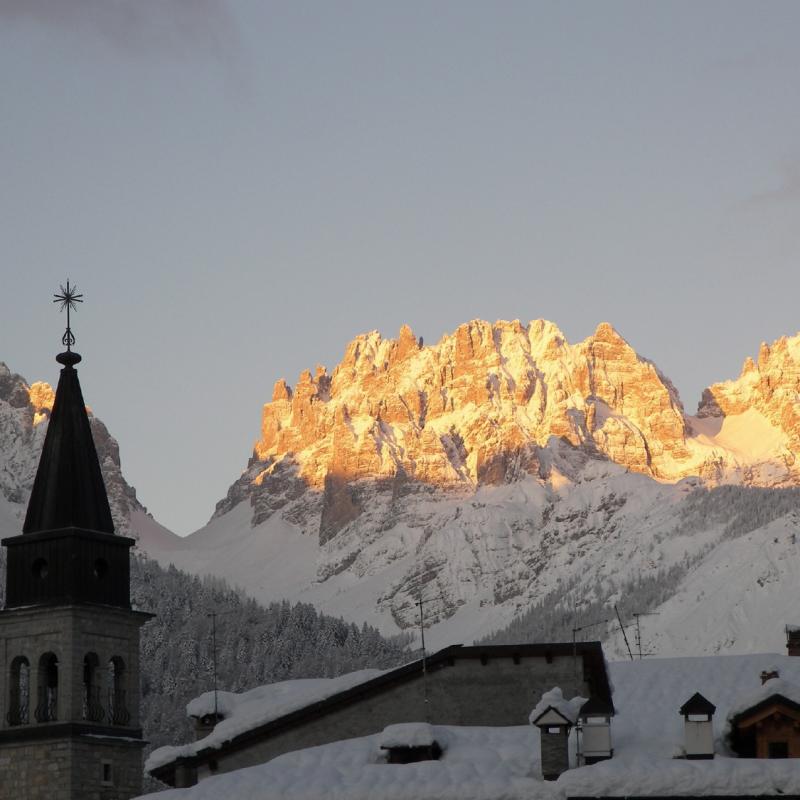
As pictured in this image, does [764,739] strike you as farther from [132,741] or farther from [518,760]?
[132,741]

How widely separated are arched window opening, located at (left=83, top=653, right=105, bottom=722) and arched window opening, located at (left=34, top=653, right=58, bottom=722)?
3.05 feet

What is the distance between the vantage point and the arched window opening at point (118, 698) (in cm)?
7450

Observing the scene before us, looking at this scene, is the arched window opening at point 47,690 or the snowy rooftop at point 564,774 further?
the arched window opening at point 47,690

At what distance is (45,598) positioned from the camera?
242 ft

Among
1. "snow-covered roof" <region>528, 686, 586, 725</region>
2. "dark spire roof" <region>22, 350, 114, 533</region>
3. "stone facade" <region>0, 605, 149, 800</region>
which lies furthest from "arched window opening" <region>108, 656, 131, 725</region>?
"snow-covered roof" <region>528, 686, 586, 725</region>

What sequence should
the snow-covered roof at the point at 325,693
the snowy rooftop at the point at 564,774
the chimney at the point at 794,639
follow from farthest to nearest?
the chimney at the point at 794,639, the snow-covered roof at the point at 325,693, the snowy rooftop at the point at 564,774

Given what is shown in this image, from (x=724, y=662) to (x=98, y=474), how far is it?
68.9ft

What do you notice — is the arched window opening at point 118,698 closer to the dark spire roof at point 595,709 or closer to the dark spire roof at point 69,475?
the dark spire roof at point 69,475

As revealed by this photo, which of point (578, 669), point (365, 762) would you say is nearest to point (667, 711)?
point (578, 669)

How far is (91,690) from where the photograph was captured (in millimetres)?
74125

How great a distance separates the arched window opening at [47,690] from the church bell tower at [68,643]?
32 millimetres

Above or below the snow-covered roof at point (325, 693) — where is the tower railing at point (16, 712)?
above

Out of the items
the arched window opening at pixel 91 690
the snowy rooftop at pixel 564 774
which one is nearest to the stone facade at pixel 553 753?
the snowy rooftop at pixel 564 774

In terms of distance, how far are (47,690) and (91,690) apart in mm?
1404
